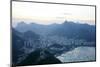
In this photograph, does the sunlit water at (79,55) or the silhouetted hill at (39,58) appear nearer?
the silhouetted hill at (39,58)

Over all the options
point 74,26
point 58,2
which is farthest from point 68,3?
point 74,26

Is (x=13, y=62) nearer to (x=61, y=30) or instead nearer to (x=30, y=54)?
(x=30, y=54)

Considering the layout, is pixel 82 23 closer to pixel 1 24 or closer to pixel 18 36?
pixel 18 36

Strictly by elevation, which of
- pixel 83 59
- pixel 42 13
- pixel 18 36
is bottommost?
pixel 83 59

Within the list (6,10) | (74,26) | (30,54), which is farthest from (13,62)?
(74,26)

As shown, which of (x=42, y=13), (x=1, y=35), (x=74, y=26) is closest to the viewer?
(x=1, y=35)

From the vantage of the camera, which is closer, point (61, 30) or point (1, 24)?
point (1, 24)

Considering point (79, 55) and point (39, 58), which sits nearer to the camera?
point (39, 58)

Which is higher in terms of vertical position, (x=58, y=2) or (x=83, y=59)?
(x=58, y=2)

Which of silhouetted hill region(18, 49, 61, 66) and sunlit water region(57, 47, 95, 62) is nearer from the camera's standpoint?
silhouetted hill region(18, 49, 61, 66)

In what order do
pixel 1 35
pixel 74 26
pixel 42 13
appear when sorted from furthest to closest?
pixel 74 26
pixel 42 13
pixel 1 35
